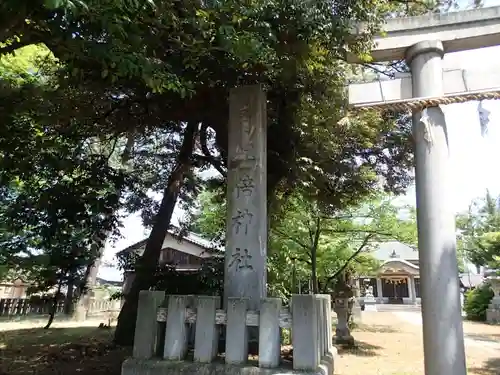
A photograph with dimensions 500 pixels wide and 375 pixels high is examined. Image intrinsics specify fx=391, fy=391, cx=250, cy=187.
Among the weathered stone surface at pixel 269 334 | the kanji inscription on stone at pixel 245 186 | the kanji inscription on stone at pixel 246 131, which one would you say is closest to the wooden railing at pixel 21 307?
the kanji inscription on stone at pixel 245 186

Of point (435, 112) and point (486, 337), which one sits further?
point (486, 337)

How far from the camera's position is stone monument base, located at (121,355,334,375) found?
146 inches

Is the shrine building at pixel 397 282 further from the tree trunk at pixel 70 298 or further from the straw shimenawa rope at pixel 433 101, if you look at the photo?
the straw shimenawa rope at pixel 433 101

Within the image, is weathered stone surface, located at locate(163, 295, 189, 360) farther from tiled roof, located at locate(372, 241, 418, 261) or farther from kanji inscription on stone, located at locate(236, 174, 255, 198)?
tiled roof, located at locate(372, 241, 418, 261)

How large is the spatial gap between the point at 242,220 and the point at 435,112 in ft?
7.92

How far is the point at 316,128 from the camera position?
6273 millimetres

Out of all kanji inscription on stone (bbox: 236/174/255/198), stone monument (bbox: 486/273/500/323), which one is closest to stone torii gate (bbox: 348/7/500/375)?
kanji inscription on stone (bbox: 236/174/255/198)

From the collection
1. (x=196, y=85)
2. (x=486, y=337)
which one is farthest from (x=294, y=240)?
(x=486, y=337)

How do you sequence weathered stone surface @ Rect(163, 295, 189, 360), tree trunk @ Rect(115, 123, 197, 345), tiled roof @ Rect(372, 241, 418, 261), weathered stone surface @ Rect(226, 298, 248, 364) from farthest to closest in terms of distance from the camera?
tiled roof @ Rect(372, 241, 418, 261)
tree trunk @ Rect(115, 123, 197, 345)
weathered stone surface @ Rect(163, 295, 189, 360)
weathered stone surface @ Rect(226, 298, 248, 364)

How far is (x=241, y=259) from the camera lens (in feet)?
15.2

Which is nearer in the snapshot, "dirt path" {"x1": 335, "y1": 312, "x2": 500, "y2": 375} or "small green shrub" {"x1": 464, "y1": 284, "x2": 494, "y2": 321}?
"dirt path" {"x1": 335, "y1": 312, "x2": 500, "y2": 375}

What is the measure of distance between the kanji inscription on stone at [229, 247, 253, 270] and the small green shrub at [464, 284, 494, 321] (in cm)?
2011

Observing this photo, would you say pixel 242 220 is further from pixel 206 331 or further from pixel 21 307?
pixel 21 307

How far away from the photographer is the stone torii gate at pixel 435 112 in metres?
3.48
